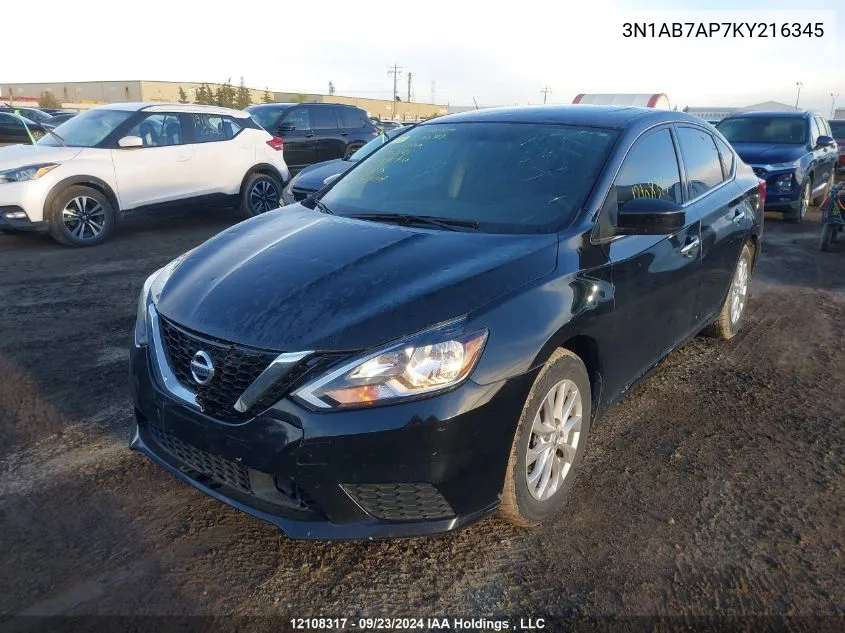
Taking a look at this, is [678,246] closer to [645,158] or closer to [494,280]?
[645,158]

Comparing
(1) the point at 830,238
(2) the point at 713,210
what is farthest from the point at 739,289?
(1) the point at 830,238

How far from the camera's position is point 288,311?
2451 millimetres

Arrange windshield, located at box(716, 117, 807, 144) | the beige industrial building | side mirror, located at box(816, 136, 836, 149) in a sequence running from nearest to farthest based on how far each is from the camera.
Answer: side mirror, located at box(816, 136, 836, 149)
windshield, located at box(716, 117, 807, 144)
the beige industrial building

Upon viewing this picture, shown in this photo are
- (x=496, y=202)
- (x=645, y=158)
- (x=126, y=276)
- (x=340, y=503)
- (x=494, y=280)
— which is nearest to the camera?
(x=340, y=503)

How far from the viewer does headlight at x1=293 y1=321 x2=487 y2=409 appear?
2250mm

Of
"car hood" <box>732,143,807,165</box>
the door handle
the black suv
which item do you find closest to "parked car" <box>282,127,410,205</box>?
the door handle

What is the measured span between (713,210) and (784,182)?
7.32 m

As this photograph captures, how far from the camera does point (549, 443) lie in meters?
2.78

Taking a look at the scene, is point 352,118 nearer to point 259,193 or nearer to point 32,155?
point 259,193

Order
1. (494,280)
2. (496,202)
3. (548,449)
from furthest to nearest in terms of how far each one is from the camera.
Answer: (496,202), (548,449), (494,280)

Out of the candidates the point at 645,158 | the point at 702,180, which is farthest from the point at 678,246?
the point at 702,180

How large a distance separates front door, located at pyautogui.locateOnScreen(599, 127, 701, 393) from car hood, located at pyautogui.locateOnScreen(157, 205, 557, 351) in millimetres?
473

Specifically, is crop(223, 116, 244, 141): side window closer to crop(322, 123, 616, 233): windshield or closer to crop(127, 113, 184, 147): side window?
crop(127, 113, 184, 147): side window

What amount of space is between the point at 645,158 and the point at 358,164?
1695mm
